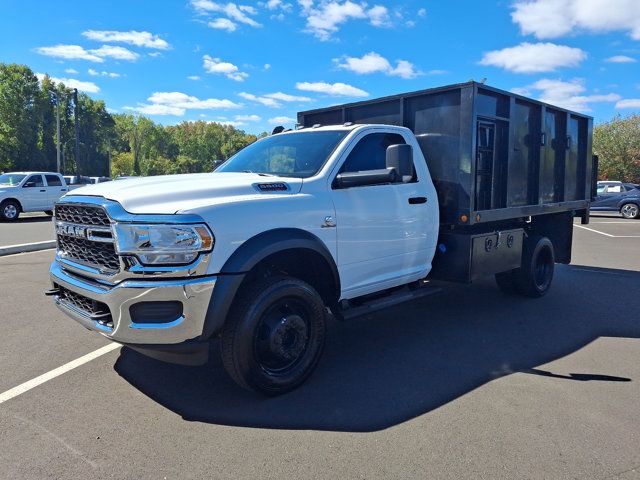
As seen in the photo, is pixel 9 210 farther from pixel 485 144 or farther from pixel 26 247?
pixel 485 144

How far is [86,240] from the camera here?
3.53 meters

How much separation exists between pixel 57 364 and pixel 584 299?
256 inches

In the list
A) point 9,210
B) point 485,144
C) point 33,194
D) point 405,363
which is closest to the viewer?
point 405,363

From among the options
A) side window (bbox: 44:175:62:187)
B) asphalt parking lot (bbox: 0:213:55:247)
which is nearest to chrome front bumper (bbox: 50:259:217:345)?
asphalt parking lot (bbox: 0:213:55:247)

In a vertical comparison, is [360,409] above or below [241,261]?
below

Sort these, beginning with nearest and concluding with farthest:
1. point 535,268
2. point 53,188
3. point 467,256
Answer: point 467,256 < point 535,268 < point 53,188

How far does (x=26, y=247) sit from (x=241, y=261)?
32.9 ft

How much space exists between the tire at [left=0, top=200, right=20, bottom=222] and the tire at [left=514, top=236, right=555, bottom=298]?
18474 millimetres

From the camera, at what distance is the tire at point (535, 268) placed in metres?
6.64

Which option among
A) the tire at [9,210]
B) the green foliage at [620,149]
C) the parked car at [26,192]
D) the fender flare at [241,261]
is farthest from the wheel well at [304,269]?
the green foliage at [620,149]

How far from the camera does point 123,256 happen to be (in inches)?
124

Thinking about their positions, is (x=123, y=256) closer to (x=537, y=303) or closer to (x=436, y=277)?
(x=436, y=277)

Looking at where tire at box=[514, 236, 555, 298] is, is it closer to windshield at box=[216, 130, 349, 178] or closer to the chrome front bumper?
windshield at box=[216, 130, 349, 178]

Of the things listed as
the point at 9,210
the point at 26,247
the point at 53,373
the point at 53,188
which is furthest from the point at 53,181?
the point at 53,373
